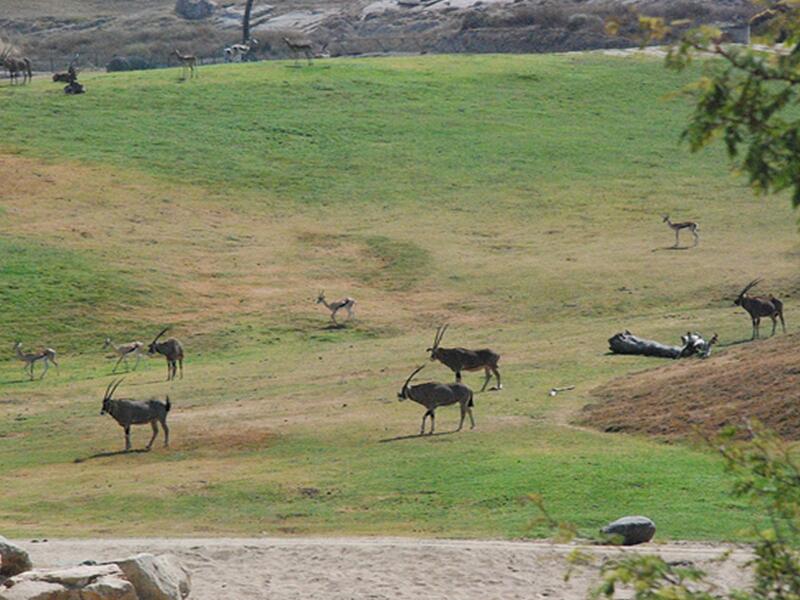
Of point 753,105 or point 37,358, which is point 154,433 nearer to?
point 37,358

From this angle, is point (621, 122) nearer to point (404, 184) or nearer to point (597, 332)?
point (404, 184)

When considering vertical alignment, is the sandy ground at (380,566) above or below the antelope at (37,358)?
above

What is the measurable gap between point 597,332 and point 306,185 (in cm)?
2194

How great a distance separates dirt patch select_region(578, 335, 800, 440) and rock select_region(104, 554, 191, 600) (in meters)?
9.83

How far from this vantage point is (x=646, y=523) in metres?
18.9

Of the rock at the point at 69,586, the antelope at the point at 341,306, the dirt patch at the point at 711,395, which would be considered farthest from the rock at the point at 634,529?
the antelope at the point at 341,306

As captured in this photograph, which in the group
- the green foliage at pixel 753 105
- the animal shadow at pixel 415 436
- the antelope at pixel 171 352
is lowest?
the antelope at pixel 171 352

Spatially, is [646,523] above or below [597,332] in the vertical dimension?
above

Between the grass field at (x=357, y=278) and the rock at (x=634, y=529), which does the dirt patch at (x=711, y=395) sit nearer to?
the grass field at (x=357, y=278)

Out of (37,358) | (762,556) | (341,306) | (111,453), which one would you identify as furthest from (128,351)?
(762,556)

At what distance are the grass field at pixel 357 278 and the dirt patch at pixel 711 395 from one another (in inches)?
33.5

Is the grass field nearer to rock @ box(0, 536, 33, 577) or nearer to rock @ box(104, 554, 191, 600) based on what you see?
rock @ box(0, 536, 33, 577)

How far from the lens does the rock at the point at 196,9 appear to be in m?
129

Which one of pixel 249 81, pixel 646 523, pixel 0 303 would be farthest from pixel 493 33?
pixel 646 523
